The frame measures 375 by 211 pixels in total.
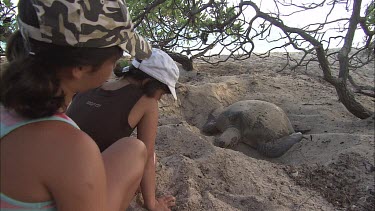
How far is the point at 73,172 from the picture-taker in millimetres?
850

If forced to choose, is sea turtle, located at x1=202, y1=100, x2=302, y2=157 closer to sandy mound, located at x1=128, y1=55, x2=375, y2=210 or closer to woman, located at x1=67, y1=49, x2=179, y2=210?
sandy mound, located at x1=128, y1=55, x2=375, y2=210

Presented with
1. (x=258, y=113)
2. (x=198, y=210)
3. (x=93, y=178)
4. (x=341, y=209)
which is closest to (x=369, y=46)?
(x=258, y=113)

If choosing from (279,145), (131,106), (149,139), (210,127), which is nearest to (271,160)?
(279,145)

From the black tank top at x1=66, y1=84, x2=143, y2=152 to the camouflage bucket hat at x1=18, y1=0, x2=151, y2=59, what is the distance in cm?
67

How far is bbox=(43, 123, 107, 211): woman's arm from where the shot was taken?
83 cm

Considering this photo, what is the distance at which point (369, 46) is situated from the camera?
3328mm

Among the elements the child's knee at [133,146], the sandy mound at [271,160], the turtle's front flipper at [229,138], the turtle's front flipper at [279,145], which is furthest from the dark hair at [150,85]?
the turtle's front flipper at [279,145]

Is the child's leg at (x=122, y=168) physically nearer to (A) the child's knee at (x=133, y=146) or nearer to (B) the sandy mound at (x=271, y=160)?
(A) the child's knee at (x=133, y=146)

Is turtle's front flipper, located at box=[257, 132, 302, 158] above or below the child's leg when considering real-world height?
below

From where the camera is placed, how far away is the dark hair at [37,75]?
2.79 ft

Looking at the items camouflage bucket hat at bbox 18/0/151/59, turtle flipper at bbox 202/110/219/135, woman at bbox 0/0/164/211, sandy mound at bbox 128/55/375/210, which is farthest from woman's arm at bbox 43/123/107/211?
turtle flipper at bbox 202/110/219/135

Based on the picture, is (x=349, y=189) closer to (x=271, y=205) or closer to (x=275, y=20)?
(x=271, y=205)

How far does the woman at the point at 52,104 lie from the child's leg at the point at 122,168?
249 mm

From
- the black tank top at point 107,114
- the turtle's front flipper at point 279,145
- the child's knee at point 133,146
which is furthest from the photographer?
the turtle's front flipper at point 279,145
